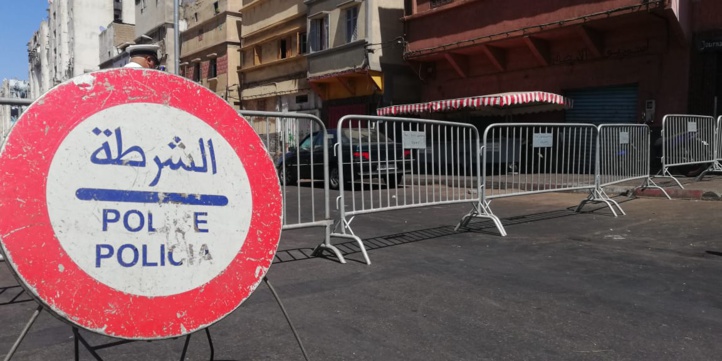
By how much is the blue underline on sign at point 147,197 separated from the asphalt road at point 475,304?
115cm

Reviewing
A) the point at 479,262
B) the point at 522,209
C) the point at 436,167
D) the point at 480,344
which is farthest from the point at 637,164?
the point at 480,344

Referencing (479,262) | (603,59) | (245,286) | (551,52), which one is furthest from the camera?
(551,52)

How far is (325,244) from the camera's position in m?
5.48

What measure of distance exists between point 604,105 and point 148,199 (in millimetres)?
16720

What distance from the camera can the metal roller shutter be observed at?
1577 cm

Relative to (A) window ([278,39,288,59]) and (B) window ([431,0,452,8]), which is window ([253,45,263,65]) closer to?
(A) window ([278,39,288,59])

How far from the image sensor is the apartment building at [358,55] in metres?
22.7

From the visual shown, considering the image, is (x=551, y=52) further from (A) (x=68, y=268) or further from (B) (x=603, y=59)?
(A) (x=68, y=268)

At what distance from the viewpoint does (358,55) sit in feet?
75.8

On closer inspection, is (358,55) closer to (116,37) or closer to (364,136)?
(364,136)

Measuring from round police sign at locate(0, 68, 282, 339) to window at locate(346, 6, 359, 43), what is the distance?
2197 centimetres

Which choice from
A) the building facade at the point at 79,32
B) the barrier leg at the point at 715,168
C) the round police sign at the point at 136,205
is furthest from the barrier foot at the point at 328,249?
the building facade at the point at 79,32

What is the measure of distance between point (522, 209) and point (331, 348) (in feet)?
23.2

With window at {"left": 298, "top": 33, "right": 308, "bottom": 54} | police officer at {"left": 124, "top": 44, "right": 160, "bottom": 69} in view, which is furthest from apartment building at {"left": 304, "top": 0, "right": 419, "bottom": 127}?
police officer at {"left": 124, "top": 44, "right": 160, "bottom": 69}
